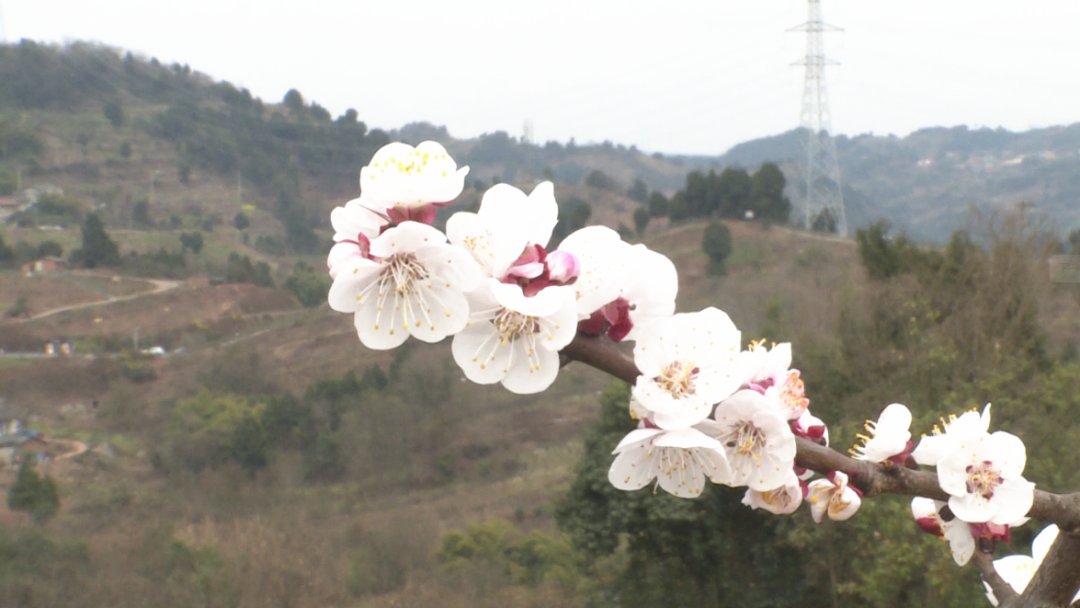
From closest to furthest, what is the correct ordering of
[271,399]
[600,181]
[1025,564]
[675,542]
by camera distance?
[1025,564], [675,542], [271,399], [600,181]

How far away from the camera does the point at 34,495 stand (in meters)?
12.8

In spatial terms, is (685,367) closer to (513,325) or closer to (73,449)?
(513,325)

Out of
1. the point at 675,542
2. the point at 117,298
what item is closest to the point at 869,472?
the point at 675,542

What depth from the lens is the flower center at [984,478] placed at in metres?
1.01

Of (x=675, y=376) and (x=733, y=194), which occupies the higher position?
(x=675, y=376)

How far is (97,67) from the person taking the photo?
22984mm

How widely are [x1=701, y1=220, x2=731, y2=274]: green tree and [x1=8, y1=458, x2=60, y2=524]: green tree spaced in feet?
44.2

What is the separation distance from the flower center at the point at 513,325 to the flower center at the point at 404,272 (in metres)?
0.07

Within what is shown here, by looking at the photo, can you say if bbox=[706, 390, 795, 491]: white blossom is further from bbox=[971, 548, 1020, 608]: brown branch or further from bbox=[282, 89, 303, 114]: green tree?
bbox=[282, 89, 303, 114]: green tree

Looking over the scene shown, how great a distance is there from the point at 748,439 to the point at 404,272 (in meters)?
0.33

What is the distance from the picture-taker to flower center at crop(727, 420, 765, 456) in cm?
87

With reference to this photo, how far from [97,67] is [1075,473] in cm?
2235

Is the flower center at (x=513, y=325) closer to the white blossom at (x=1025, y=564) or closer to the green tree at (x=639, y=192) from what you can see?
the white blossom at (x=1025, y=564)

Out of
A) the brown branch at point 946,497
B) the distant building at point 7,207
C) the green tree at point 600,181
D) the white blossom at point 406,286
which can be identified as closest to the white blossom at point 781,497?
the brown branch at point 946,497
